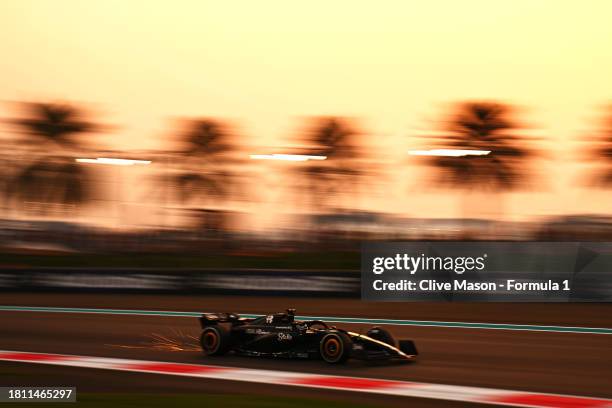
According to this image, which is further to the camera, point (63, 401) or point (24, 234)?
point (24, 234)

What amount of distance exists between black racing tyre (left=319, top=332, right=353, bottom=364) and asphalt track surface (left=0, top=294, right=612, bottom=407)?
143mm

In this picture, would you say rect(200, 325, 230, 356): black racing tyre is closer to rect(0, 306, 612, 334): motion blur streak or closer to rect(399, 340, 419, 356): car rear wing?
rect(399, 340, 419, 356): car rear wing

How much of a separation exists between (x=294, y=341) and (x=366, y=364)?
35.7 inches

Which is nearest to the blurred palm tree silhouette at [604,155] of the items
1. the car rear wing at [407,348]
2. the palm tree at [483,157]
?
the palm tree at [483,157]

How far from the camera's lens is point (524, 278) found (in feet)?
62.1

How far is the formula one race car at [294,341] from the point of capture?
10438 millimetres

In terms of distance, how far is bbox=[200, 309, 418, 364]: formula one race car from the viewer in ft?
34.2

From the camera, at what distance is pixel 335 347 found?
411 inches

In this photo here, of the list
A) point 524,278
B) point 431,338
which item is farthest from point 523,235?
point 431,338

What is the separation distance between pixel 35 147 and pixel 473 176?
22.2 metres

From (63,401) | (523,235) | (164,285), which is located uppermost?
Result: (523,235)

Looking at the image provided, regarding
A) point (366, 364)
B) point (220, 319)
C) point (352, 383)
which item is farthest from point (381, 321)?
point (352, 383)

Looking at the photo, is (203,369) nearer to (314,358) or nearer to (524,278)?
(314,358)

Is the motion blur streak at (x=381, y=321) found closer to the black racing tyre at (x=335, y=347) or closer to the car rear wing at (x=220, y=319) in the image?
the car rear wing at (x=220, y=319)
